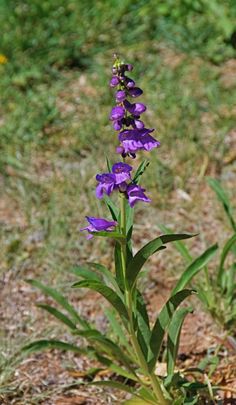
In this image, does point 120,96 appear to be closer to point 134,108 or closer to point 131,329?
point 134,108

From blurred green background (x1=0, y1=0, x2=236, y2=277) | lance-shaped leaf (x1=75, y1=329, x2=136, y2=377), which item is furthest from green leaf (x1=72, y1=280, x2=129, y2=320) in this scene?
blurred green background (x1=0, y1=0, x2=236, y2=277)

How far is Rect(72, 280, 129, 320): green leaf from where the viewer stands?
2.11 metres

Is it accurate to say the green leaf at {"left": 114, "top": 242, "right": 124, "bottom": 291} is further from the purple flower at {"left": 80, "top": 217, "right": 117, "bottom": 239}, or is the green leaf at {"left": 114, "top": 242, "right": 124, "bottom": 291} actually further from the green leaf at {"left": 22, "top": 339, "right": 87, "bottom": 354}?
the green leaf at {"left": 22, "top": 339, "right": 87, "bottom": 354}

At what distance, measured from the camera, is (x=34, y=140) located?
13.3 ft

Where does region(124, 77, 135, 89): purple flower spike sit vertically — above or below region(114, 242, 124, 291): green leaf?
above

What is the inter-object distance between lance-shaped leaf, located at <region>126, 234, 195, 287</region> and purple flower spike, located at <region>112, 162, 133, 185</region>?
0.22 meters

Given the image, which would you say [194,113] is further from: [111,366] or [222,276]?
[111,366]

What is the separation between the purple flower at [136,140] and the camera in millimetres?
1954

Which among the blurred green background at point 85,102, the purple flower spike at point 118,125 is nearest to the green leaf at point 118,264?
the purple flower spike at point 118,125

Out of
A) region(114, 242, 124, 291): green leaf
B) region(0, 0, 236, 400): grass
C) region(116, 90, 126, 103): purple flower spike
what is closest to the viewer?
region(116, 90, 126, 103): purple flower spike

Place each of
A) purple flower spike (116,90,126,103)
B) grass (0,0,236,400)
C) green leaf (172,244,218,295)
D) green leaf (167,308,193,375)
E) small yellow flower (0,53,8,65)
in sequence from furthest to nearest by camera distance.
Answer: small yellow flower (0,53,8,65) → grass (0,0,236,400) → green leaf (172,244,218,295) → green leaf (167,308,193,375) → purple flower spike (116,90,126,103)

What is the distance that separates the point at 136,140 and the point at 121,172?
90mm

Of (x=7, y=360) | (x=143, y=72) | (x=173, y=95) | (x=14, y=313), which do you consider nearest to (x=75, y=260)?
(x=14, y=313)

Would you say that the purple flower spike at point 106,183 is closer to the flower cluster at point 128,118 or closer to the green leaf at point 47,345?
the flower cluster at point 128,118
